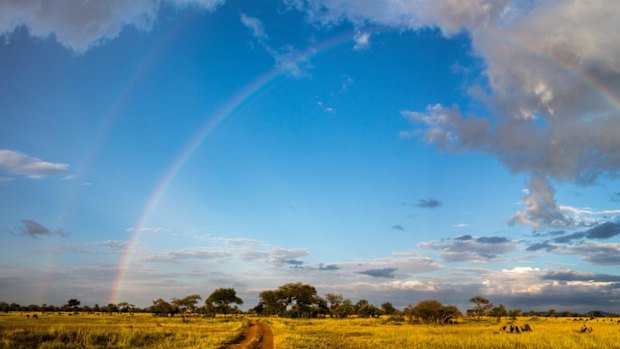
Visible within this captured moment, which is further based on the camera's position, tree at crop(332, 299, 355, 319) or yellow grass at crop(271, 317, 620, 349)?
tree at crop(332, 299, 355, 319)

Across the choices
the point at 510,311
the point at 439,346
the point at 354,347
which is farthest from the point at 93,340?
the point at 510,311

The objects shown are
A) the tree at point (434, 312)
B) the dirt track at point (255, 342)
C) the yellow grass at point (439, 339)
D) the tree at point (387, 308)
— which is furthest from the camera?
the tree at point (387, 308)

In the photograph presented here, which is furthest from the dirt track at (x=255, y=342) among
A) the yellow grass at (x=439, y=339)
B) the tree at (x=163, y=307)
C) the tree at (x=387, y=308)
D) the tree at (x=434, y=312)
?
the tree at (x=387, y=308)

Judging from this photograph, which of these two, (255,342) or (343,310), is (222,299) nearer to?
(343,310)

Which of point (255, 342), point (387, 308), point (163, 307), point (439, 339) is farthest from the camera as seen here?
point (387, 308)

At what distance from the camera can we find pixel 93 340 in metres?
33.0

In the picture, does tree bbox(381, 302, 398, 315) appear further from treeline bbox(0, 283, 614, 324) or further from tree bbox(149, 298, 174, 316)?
tree bbox(149, 298, 174, 316)

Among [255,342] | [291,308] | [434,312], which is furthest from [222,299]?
[255,342]

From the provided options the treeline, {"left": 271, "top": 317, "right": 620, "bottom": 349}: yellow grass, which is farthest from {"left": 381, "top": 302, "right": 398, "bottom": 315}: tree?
{"left": 271, "top": 317, "right": 620, "bottom": 349}: yellow grass

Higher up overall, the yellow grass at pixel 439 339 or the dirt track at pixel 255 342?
the yellow grass at pixel 439 339

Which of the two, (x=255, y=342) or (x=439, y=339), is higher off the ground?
(x=439, y=339)

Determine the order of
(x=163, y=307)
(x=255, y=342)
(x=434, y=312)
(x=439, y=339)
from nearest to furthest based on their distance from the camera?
1. (x=439, y=339)
2. (x=255, y=342)
3. (x=434, y=312)
4. (x=163, y=307)

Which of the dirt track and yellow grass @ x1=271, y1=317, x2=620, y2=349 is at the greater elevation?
yellow grass @ x1=271, y1=317, x2=620, y2=349

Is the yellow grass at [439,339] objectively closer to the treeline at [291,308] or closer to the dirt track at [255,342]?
the dirt track at [255,342]
